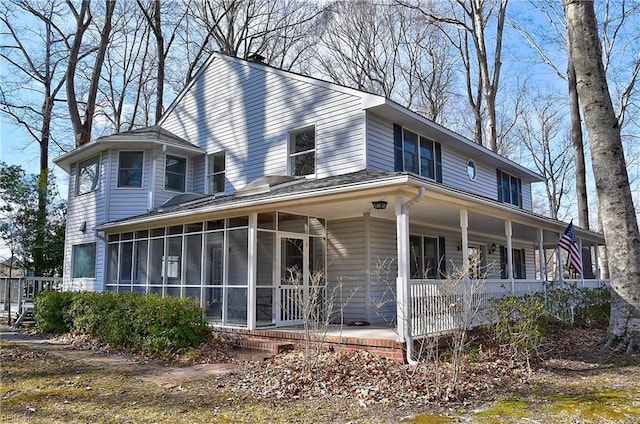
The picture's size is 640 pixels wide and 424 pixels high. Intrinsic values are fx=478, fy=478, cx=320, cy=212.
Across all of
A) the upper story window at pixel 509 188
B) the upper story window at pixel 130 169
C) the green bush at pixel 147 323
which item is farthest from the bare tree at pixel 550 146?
the green bush at pixel 147 323

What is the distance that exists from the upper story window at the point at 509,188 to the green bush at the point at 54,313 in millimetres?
14549

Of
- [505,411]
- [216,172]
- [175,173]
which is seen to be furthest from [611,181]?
[175,173]

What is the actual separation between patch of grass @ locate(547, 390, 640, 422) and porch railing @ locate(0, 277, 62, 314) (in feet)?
49.9

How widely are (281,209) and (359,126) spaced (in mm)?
2989

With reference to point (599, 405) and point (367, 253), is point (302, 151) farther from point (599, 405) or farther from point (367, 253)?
point (599, 405)

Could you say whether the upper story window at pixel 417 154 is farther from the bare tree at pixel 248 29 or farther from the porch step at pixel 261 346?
the bare tree at pixel 248 29

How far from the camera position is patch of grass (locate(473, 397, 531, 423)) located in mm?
5074

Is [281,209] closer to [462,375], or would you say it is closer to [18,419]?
[462,375]

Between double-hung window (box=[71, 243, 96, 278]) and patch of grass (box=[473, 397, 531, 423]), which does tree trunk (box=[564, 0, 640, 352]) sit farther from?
double-hung window (box=[71, 243, 96, 278])

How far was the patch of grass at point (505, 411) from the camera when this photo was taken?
5074 mm

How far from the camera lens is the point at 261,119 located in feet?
45.8

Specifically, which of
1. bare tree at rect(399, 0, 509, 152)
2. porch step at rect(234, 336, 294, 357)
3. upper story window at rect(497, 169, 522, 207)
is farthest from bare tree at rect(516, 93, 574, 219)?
porch step at rect(234, 336, 294, 357)

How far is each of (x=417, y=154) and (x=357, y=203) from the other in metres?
4.15

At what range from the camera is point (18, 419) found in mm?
5359
